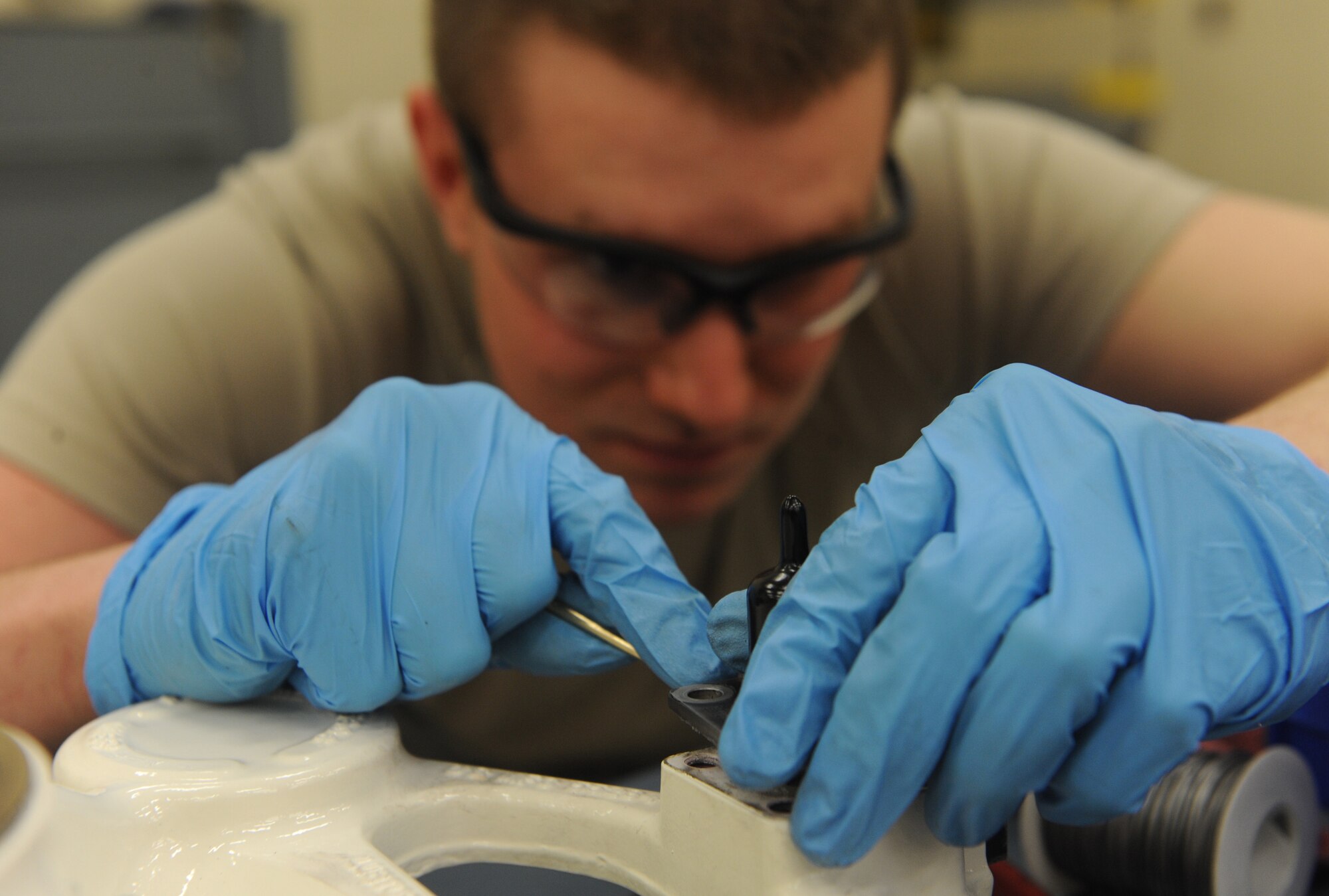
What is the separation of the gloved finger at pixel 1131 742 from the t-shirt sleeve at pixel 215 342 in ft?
2.92

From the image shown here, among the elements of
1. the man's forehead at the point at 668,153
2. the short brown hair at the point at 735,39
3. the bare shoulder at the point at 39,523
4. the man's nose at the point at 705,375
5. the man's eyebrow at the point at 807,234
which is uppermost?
the short brown hair at the point at 735,39

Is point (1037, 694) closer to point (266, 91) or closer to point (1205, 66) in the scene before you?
point (266, 91)

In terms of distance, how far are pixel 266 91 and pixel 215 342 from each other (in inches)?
52.0

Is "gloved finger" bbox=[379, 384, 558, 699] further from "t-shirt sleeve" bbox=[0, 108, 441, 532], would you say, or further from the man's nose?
"t-shirt sleeve" bbox=[0, 108, 441, 532]

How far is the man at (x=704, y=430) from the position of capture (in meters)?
0.41

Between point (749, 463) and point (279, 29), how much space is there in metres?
1.66

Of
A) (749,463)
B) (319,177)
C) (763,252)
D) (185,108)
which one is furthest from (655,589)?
(185,108)

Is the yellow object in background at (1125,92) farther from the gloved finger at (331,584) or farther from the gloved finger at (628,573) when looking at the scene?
the gloved finger at (331,584)

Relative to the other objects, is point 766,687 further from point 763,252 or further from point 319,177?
point 319,177

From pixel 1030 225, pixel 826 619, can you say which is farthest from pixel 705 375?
pixel 1030 225

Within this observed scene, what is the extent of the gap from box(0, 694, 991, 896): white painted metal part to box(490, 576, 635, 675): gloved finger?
72 mm

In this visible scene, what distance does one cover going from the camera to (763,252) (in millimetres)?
846

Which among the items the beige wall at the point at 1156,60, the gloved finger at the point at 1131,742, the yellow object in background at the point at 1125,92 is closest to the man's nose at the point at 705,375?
the gloved finger at the point at 1131,742

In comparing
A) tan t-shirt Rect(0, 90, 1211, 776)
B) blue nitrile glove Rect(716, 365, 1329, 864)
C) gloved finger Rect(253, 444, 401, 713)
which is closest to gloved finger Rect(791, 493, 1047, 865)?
blue nitrile glove Rect(716, 365, 1329, 864)
